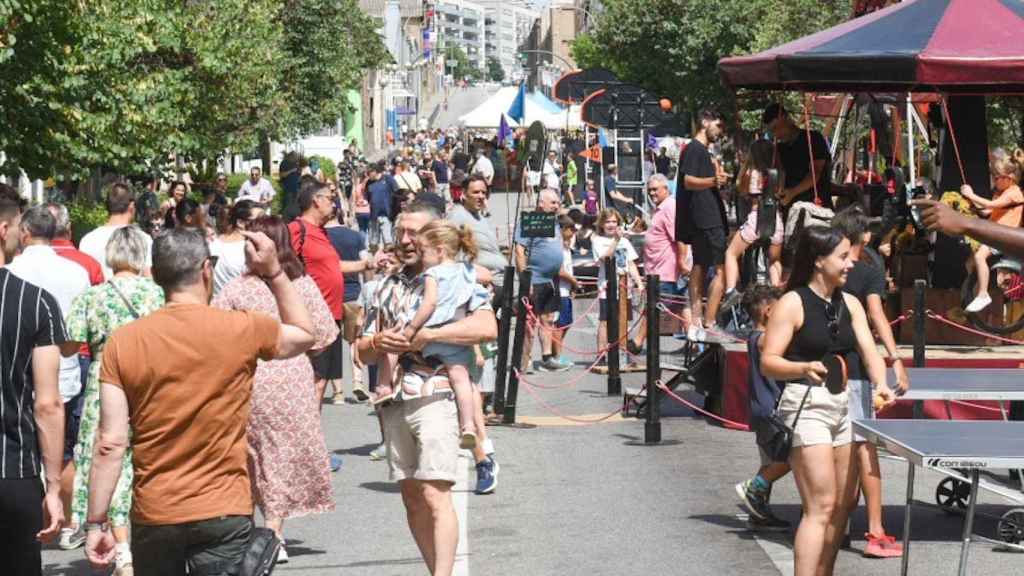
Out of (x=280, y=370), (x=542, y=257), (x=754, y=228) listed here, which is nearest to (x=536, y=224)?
(x=542, y=257)

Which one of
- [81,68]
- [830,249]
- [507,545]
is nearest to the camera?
[830,249]

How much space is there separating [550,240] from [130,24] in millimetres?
8385

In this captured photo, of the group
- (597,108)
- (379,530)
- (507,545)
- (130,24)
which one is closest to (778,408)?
(507,545)

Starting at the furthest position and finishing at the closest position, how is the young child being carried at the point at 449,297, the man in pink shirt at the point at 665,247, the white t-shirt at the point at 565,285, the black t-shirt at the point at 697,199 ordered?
the white t-shirt at the point at 565,285 < the man in pink shirt at the point at 665,247 < the black t-shirt at the point at 697,199 < the young child being carried at the point at 449,297

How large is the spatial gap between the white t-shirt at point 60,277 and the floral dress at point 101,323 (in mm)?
563

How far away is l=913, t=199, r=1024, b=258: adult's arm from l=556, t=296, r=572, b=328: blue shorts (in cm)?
1181

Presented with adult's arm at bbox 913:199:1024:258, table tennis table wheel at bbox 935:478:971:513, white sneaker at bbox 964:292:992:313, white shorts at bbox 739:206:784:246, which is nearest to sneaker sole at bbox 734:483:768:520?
table tennis table wheel at bbox 935:478:971:513

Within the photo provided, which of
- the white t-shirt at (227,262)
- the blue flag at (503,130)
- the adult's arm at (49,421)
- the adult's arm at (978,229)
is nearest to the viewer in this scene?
the adult's arm at (978,229)

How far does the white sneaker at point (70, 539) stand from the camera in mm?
9367

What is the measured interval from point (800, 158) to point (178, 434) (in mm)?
9979

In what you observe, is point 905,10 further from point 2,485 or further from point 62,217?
point 2,485

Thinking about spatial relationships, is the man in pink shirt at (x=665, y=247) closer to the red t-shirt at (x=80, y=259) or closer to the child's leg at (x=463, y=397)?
the red t-shirt at (x=80, y=259)

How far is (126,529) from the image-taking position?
863cm

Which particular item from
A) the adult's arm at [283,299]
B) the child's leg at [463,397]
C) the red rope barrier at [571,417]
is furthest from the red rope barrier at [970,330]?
the adult's arm at [283,299]
